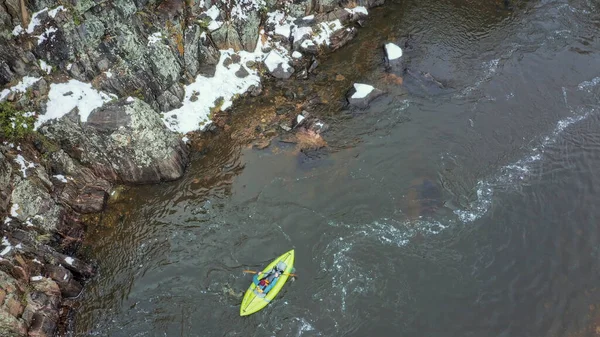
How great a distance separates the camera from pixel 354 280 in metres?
20.0

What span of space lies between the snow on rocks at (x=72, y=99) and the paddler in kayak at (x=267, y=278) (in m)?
13.5

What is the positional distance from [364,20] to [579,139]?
59.8ft

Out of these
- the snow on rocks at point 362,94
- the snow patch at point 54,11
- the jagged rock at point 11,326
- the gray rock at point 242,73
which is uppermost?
the snow patch at point 54,11

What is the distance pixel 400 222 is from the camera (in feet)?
71.7

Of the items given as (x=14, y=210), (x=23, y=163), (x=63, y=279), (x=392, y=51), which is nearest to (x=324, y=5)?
(x=392, y=51)

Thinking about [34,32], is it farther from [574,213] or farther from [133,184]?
[574,213]

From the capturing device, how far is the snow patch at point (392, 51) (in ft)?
100

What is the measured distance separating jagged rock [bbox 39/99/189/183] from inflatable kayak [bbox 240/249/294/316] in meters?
8.67

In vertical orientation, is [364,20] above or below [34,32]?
below

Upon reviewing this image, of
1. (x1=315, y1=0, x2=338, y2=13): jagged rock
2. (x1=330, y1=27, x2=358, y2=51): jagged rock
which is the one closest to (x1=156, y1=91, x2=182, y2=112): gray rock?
(x1=330, y1=27, x2=358, y2=51): jagged rock

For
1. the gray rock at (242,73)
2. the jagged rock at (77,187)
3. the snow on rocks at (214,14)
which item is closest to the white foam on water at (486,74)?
the gray rock at (242,73)

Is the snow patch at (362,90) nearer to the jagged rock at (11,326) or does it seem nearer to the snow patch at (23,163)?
the snow patch at (23,163)

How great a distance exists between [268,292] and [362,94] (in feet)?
49.3

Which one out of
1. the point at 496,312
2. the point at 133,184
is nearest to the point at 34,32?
the point at 133,184
